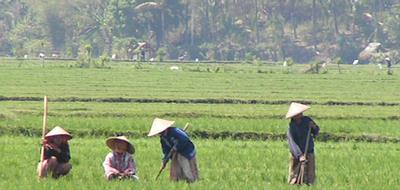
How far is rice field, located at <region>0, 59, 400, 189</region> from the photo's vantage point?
1295cm

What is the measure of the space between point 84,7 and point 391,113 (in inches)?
2100

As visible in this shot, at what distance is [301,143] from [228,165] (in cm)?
243

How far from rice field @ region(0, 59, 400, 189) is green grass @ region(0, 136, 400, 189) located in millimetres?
15

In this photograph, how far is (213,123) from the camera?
2053cm

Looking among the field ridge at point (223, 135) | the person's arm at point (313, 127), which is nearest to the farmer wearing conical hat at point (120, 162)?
the person's arm at point (313, 127)

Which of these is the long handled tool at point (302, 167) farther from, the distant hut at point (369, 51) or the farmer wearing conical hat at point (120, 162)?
the distant hut at point (369, 51)

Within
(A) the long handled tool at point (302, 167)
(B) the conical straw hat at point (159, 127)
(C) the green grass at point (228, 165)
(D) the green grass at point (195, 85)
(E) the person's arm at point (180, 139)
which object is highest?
(B) the conical straw hat at point (159, 127)

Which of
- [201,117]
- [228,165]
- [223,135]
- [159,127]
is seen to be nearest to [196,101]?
[201,117]

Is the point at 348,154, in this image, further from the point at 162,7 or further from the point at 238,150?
the point at 162,7

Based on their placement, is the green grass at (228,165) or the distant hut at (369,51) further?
the distant hut at (369,51)

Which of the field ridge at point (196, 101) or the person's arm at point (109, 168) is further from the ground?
the person's arm at point (109, 168)

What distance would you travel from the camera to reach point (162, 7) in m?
68.9

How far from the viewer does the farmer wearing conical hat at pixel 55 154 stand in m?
11.8

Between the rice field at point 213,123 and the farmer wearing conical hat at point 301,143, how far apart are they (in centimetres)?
28
